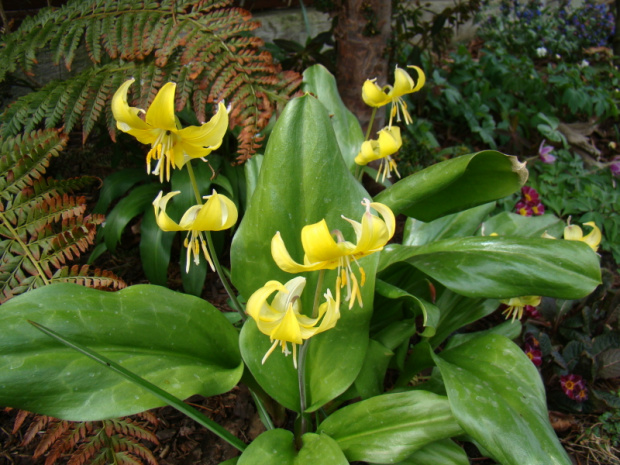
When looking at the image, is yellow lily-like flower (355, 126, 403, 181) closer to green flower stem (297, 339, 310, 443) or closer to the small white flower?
green flower stem (297, 339, 310, 443)

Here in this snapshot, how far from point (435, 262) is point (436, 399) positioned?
15.7 inches

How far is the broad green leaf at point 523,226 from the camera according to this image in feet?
6.05

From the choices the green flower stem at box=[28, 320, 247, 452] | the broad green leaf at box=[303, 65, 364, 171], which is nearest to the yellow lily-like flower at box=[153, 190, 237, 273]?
the green flower stem at box=[28, 320, 247, 452]

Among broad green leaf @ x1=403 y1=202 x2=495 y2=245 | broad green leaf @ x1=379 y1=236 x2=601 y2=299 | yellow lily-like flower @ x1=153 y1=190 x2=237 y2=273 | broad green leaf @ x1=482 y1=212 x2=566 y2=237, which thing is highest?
yellow lily-like flower @ x1=153 y1=190 x2=237 y2=273

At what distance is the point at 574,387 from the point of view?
1858 mm

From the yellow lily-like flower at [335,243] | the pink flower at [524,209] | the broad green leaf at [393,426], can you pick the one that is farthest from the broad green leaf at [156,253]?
the pink flower at [524,209]

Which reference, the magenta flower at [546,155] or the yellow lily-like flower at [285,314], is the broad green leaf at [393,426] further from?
the magenta flower at [546,155]

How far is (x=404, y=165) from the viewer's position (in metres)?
2.83

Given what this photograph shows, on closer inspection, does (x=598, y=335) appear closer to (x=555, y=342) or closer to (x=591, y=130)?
(x=555, y=342)

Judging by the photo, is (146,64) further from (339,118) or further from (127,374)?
(127,374)

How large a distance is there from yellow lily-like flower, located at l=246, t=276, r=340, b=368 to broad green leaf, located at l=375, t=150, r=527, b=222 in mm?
548

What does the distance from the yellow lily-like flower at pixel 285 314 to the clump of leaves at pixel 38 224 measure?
703 mm

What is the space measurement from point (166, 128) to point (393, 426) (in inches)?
37.4

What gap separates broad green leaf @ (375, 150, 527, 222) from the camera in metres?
1.30
